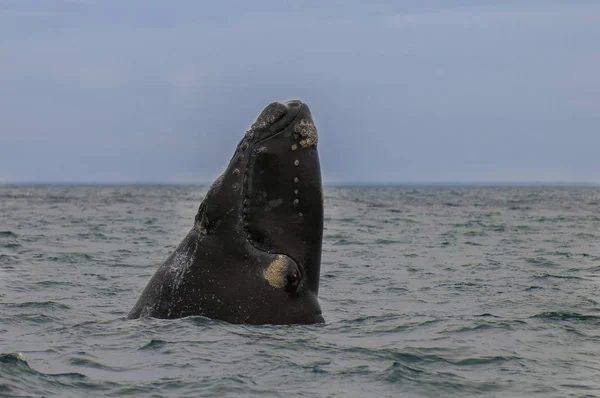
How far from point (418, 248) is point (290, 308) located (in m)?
14.6

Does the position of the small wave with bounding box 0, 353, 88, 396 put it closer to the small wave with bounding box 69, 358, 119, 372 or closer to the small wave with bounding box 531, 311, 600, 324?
the small wave with bounding box 69, 358, 119, 372

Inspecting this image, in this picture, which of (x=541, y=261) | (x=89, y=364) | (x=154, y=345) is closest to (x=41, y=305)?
(x=154, y=345)

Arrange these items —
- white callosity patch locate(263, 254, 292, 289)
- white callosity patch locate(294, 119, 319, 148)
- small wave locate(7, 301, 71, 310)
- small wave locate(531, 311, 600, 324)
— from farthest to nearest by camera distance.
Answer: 1. small wave locate(7, 301, 71, 310)
2. small wave locate(531, 311, 600, 324)
3. white callosity patch locate(294, 119, 319, 148)
4. white callosity patch locate(263, 254, 292, 289)

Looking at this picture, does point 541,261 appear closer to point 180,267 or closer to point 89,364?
point 180,267

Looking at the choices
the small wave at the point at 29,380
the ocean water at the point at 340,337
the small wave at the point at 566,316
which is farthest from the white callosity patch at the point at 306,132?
the small wave at the point at 566,316

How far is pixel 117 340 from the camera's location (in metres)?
8.60

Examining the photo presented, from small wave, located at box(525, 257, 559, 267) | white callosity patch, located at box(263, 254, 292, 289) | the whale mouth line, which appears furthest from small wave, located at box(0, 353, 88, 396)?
small wave, located at box(525, 257, 559, 267)

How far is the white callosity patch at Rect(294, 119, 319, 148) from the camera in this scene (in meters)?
8.48

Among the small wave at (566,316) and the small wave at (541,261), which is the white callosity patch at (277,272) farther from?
the small wave at (541,261)

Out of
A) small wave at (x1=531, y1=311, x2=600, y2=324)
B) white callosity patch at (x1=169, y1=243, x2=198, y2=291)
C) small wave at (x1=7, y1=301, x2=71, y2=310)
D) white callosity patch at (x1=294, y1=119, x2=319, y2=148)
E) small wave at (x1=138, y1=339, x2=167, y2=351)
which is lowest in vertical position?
small wave at (x1=7, y1=301, x2=71, y2=310)

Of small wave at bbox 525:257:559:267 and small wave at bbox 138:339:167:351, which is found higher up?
small wave at bbox 138:339:167:351

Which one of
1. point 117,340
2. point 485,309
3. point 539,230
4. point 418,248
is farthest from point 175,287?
point 539,230

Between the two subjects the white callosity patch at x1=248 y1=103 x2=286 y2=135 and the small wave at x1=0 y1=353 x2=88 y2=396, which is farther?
the white callosity patch at x1=248 y1=103 x2=286 y2=135

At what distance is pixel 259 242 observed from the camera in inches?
328
